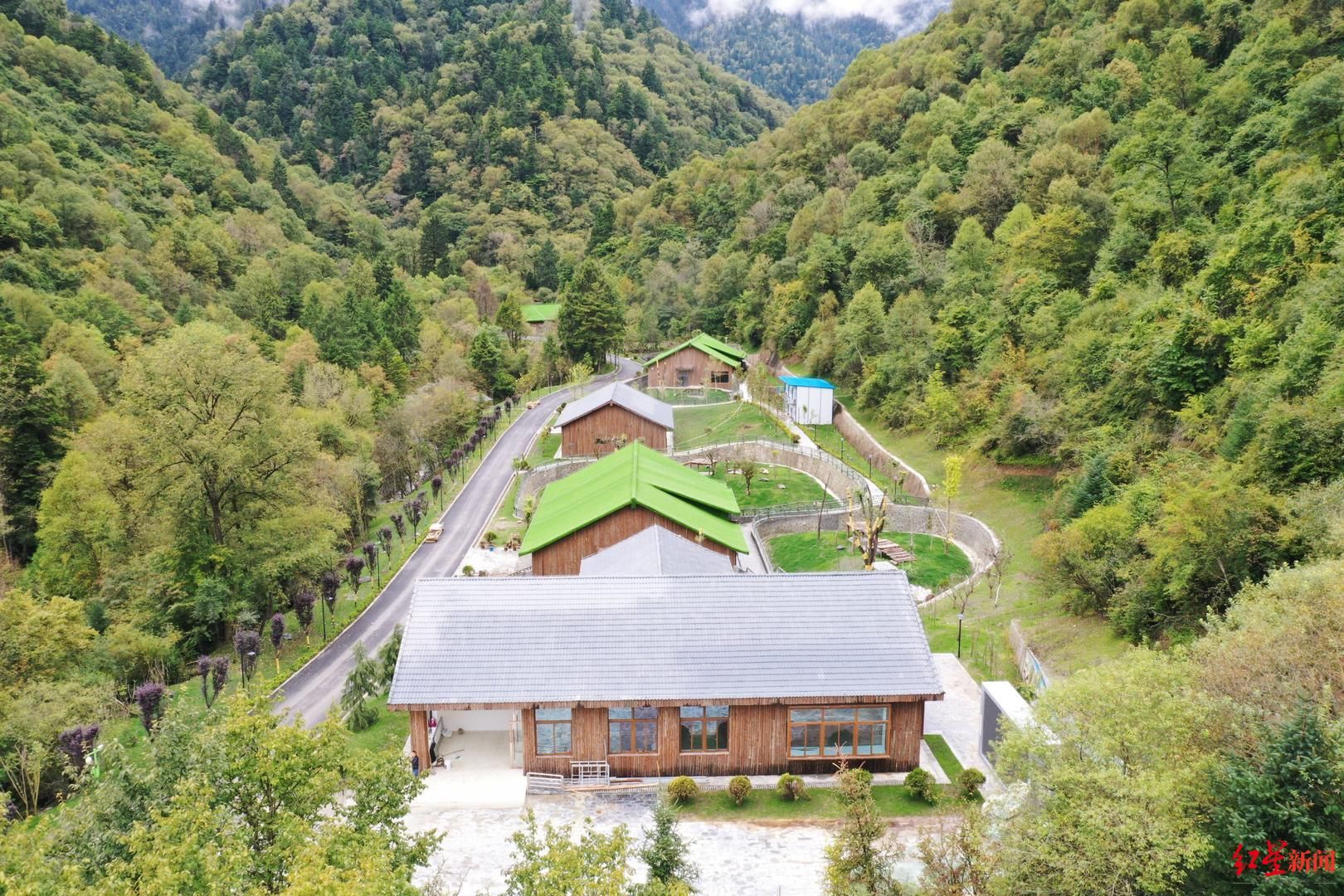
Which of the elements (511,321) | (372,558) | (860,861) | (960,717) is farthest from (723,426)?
(860,861)

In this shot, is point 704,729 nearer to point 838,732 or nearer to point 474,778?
point 838,732

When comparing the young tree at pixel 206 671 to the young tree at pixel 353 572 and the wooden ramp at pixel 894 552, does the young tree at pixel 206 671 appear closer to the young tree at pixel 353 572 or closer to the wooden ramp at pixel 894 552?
the young tree at pixel 353 572

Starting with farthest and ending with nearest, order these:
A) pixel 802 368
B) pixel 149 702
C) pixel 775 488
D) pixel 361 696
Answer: pixel 802 368 < pixel 775 488 < pixel 361 696 < pixel 149 702

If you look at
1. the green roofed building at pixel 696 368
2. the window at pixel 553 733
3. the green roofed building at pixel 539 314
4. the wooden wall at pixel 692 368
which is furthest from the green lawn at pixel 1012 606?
the green roofed building at pixel 539 314

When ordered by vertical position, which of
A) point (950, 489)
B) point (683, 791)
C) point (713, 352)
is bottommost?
point (683, 791)

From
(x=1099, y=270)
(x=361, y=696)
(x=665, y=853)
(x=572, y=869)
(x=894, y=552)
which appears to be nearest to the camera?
(x=572, y=869)
